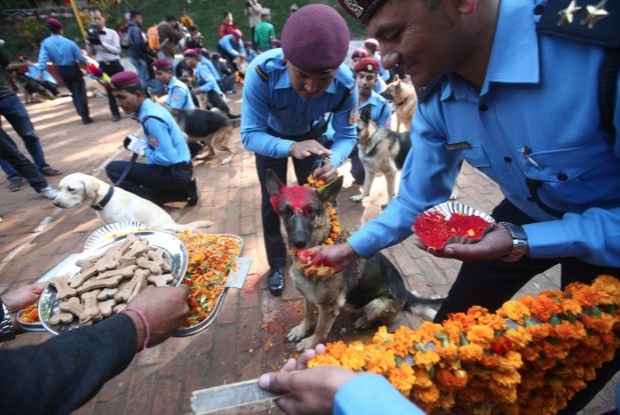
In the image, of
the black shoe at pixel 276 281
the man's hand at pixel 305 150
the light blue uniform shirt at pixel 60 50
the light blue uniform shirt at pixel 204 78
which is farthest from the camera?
the light blue uniform shirt at pixel 204 78

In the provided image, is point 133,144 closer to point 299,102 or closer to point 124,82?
point 124,82

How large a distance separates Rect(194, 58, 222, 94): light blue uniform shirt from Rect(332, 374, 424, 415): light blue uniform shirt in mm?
9677

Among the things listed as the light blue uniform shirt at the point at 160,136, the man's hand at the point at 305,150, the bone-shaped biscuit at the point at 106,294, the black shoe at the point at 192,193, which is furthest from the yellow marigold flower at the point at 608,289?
the black shoe at the point at 192,193

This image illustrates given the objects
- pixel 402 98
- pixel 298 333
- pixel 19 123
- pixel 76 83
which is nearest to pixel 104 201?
pixel 298 333

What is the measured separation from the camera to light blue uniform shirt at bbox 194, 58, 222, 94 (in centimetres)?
934

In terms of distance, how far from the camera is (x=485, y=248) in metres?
1.45

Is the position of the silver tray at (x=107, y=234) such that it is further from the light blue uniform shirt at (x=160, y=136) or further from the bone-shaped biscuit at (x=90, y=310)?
the light blue uniform shirt at (x=160, y=136)

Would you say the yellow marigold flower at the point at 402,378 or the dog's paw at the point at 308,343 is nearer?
the yellow marigold flower at the point at 402,378

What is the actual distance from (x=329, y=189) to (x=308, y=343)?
1.62 m

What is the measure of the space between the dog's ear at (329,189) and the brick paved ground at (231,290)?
63.0 inches

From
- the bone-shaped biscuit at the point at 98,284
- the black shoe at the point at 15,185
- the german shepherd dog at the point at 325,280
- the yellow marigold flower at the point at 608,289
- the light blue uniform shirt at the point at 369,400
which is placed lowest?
the black shoe at the point at 15,185

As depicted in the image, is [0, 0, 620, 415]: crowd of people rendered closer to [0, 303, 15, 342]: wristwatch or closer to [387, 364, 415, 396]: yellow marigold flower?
[0, 303, 15, 342]: wristwatch

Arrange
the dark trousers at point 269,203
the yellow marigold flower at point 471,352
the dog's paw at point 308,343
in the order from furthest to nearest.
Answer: the dark trousers at point 269,203 → the dog's paw at point 308,343 → the yellow marigold flower at point 471,352

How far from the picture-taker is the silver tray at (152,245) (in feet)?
6.03
